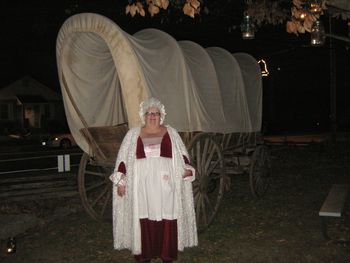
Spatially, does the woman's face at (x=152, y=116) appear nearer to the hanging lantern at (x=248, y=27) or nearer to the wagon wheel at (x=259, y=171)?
the hanging lantern at (x=248, y=27)

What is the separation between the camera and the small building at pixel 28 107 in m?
36.3

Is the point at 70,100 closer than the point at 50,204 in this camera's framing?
Yes

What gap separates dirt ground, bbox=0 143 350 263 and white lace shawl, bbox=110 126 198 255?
1.57ft

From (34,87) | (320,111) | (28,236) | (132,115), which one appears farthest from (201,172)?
(320,111)

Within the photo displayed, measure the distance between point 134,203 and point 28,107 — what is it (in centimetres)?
3428

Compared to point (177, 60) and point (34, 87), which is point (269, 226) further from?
point (34, 87)

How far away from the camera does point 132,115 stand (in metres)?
5.68

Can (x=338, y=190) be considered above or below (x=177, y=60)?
below

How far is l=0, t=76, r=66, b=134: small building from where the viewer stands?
36312 millimetres

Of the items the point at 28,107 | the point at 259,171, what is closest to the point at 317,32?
the point at 259,171

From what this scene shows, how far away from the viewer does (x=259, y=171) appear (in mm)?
9141

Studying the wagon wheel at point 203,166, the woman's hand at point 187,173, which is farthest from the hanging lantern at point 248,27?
the woman's hand at point 187,173

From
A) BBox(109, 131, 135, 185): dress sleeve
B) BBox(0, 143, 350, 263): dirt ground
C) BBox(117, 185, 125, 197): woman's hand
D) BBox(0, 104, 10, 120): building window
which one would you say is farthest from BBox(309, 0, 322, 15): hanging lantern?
BBox(0, 104, 10, 120): building window

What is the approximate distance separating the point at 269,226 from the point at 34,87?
35.2 m
